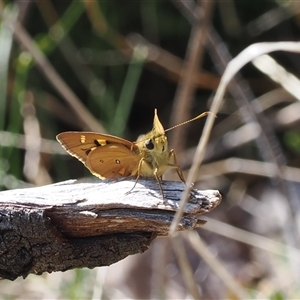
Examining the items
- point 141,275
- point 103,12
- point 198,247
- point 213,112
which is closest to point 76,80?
point 103,12

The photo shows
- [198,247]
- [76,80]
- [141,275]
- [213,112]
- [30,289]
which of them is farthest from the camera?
[76,80]

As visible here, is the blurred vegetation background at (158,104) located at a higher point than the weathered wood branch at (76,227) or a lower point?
higher

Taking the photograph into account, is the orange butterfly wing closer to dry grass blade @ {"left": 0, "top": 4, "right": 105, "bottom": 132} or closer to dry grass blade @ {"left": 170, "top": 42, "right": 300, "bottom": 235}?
dry grass blade @ {"left": 170, "top": 42, "right": 300, "bottom": 235}

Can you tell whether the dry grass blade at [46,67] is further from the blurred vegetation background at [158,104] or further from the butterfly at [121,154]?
the butterfly at [121,154]

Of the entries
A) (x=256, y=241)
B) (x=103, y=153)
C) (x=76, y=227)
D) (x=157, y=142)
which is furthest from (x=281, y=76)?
(x=76, y=227)

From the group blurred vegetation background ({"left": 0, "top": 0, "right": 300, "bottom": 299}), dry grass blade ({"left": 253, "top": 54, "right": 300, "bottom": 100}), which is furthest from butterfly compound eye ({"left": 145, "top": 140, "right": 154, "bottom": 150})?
blurred vegetation background ({"left": 0, "top": 0, "right": 300, "bottom": 299})

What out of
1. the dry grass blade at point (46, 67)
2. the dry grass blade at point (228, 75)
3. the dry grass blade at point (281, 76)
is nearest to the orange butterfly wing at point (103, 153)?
the dry grass blade at point (228, 75)

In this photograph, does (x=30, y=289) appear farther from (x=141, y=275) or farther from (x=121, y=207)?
(x=121, y=207)
